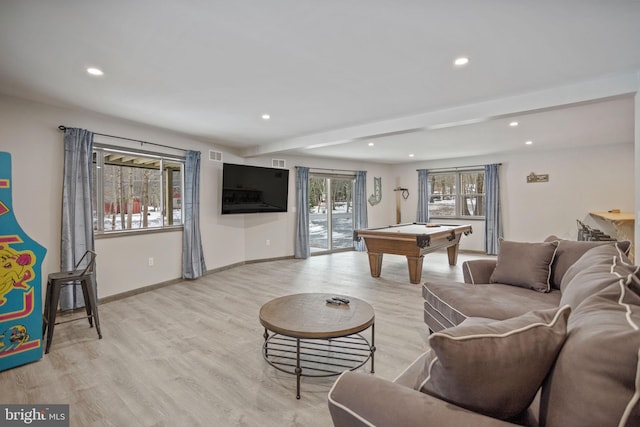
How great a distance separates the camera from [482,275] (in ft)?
10.1

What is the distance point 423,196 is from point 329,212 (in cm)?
260

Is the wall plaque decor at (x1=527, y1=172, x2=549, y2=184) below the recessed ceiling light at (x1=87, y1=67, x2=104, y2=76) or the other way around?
below

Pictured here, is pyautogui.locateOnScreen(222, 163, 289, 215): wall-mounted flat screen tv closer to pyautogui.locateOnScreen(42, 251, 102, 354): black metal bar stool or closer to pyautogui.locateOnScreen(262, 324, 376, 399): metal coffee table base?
pyautogui.locateOnScreen(42, 251, 102, 354): black metal bar stool

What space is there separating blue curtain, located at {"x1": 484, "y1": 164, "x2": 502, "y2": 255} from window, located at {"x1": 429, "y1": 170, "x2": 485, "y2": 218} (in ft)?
1.16

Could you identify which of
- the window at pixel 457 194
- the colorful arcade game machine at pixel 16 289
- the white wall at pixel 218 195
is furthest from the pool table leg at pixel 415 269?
the colorful arcade game machine at pixel 16 289

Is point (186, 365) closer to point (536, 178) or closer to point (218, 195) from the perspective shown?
point (218, 195)

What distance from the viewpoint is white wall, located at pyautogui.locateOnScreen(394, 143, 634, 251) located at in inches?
241

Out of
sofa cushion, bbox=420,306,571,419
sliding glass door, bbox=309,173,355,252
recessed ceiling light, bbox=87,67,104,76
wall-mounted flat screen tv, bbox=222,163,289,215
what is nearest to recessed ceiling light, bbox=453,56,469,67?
sofa cushion, bbox=420,306,571,419

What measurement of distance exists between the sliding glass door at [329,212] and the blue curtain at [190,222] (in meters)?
3.06

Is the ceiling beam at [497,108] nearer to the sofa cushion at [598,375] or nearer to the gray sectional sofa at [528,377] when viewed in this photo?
the gray sectional sofa at [528,377]

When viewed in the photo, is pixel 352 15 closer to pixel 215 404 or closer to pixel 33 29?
pixel 33 29

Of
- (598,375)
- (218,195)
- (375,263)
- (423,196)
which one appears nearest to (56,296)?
(218,195)

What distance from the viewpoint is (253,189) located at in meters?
6.21

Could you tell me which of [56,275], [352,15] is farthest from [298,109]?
[56,275]
